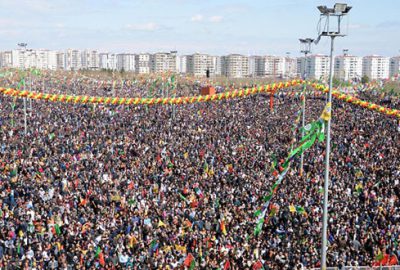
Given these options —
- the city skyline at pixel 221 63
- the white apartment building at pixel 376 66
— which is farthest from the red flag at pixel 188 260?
the white apartment building at pixel 376 66

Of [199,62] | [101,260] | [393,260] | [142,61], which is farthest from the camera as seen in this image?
[142,61]

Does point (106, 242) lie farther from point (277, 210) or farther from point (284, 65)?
point (284, 65)

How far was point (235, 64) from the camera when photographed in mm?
149875

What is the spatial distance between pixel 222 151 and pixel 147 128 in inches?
274

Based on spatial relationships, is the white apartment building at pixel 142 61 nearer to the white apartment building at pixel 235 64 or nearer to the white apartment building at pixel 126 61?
the white apartment building at pixel 235 64

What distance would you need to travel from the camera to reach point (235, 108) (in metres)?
37.5

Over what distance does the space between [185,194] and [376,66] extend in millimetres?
161597

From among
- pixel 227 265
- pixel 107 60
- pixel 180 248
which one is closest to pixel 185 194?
pixel 180 248

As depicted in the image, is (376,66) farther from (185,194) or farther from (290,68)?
(185,194)

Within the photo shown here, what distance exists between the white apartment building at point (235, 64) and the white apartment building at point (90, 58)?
59.7m

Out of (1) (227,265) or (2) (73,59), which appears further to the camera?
(2) (73,59)

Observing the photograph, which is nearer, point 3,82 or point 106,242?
point 106,242

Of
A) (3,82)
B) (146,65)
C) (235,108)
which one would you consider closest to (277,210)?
(235,108)

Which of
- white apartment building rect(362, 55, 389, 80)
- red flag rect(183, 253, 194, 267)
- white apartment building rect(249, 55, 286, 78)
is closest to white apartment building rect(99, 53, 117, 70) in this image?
white apartment building rect(249, 55, 286, 78)
